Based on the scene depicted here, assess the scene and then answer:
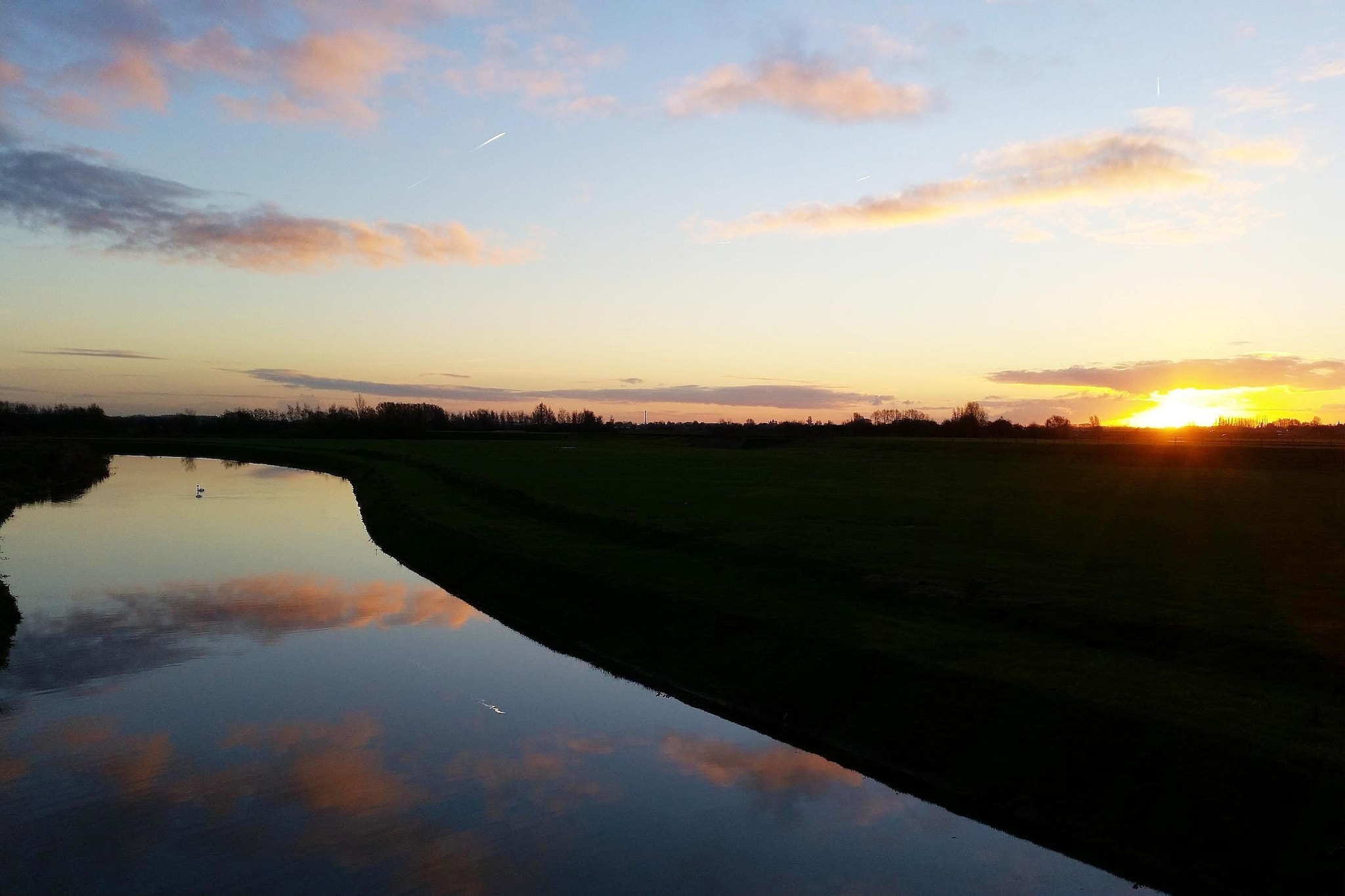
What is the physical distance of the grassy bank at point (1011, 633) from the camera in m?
14.4

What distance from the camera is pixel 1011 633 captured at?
72.8ft

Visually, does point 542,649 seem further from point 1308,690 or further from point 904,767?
point 1308,690

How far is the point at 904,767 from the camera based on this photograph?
694 inches

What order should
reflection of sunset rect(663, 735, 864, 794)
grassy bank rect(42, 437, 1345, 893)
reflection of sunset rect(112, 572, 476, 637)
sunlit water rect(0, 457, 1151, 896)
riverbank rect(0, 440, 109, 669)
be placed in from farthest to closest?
riverbank rect(0, 440, 109, 669), reflection of sunset rect(112, 572, 476, 637), reflection of sunset rect(663, 735, 864, 794), grassy bank rect(42, 437, 1345, 893), sunlit water rect(0, 457, 1151, 896)

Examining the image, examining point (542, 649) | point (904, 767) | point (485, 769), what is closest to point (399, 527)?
point (542, 649)

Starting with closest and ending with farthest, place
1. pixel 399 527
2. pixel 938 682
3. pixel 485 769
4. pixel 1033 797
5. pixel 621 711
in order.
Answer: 1. pixel 1033 797
2. pixel 485 769
3. pixel 938 682
4. pixel 621 711
5. pixel 399 527

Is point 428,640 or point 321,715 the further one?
point 428,640

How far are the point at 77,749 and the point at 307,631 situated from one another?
436 inches

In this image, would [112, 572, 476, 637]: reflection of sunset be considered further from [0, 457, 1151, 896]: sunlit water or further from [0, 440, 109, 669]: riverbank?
[0, 440, 109, 669]: riverbank

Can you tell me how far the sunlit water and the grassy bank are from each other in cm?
130

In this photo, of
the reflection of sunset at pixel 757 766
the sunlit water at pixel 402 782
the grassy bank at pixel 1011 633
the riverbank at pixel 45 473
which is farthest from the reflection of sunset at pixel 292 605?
the riverbank at pixel 45 473

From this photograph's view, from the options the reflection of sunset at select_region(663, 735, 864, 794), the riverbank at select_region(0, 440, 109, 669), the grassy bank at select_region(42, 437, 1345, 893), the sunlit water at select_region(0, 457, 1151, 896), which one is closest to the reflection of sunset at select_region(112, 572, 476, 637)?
the sunlit water at select_region(0, 457, 1151, 896)

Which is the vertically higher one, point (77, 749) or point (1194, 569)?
point (1194, 569)

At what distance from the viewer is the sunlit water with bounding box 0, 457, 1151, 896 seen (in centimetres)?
1341
